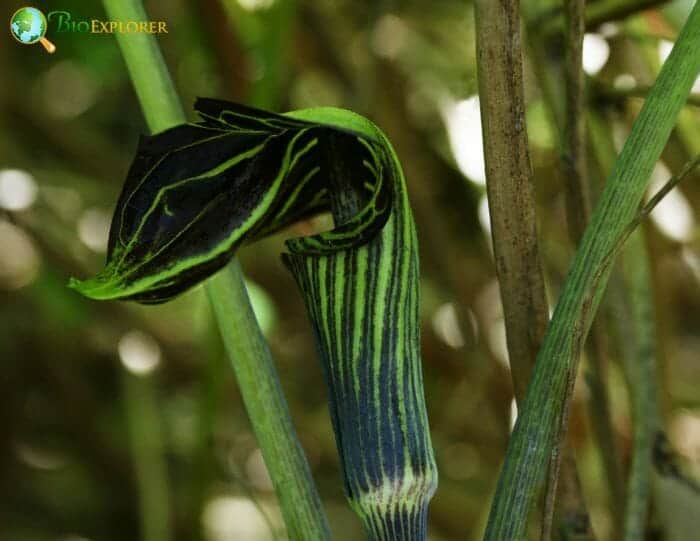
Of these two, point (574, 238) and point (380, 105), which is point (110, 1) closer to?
point (574, 238)

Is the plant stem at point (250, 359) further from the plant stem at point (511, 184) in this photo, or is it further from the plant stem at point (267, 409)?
the plant stem at point (511, 184)

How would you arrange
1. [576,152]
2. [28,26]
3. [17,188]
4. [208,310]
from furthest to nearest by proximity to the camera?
[17,188] < [208,310] < [28,26] < [576,152]

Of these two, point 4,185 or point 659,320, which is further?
point 4,185

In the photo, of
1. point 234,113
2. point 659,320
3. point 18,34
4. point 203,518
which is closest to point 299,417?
point 203,518

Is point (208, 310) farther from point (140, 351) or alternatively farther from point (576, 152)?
point (576, 152)

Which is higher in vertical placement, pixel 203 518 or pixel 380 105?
pixel 380 105

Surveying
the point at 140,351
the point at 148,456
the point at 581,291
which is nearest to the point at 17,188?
the point at 140,351

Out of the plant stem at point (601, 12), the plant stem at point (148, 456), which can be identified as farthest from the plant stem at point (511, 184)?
the plant stem at point (148, 456)
